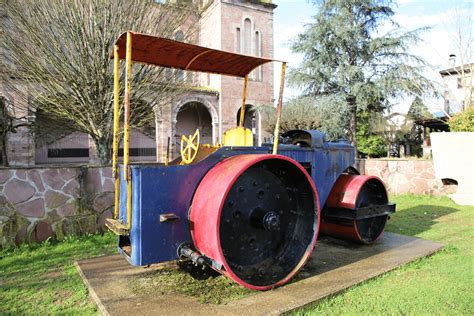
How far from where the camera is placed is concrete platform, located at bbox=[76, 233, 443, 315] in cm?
290

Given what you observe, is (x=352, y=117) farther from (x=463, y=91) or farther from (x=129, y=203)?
(x=129, y=203)

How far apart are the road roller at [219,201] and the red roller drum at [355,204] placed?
68 cm

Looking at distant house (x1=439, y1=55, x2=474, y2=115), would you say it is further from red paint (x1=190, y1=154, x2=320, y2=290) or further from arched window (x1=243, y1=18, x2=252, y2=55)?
red paint (x1=190, y1=154, x2=320, y2=290)

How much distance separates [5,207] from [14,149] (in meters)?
13.1

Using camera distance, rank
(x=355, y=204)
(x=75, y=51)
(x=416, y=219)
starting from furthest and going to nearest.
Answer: (x=75, y=51)
(x=416, y=219)
(x=355, y=204)

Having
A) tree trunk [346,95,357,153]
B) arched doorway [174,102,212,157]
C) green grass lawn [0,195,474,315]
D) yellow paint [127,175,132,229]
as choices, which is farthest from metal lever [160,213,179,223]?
arched doorway [174,102,212,157]

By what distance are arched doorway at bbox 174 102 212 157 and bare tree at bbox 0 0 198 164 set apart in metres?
15.4

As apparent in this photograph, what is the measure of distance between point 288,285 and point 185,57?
2.56m

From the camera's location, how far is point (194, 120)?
78.5 ft

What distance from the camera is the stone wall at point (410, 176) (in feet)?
31.7

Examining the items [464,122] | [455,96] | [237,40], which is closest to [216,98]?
[237,40]

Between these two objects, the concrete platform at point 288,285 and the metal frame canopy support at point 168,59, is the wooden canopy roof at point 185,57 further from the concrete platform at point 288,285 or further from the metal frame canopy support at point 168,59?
the concrete platform at point 288,285

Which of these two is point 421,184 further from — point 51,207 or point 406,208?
point 51,207

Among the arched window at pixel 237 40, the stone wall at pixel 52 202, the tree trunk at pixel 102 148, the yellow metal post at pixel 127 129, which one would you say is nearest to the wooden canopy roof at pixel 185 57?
the yellow metal post at pixel 127 129
